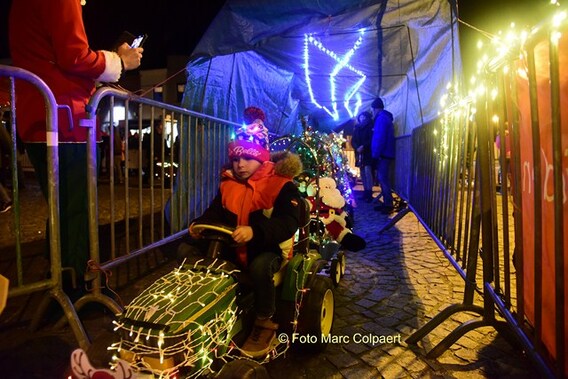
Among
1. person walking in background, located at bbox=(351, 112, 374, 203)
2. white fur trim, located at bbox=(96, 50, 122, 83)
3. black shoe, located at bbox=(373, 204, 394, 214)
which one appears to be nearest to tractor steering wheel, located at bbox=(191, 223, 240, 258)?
white fur trim, located at bbox=(96, 50, 122, 83)

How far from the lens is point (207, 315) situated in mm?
2000

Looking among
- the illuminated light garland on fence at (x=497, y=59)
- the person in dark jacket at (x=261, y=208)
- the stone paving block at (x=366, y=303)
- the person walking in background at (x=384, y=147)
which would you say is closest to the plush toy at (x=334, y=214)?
the stone paving block at (x=366, y=303)

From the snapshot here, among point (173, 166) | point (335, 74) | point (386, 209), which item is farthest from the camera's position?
point (335, 74)

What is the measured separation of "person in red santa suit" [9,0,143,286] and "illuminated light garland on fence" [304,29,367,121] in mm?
5509

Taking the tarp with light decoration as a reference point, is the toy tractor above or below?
below

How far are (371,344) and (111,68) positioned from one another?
114 inches

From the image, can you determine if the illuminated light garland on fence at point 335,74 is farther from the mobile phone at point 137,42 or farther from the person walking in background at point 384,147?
the mobile phone at point 137,42

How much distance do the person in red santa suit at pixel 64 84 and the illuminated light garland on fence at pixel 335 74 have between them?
5509mm

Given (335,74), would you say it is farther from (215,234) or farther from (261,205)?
(215,234)

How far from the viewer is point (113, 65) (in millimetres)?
3109

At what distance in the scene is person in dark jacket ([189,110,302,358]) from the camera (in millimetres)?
2531

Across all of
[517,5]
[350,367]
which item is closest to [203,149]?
[350,367]

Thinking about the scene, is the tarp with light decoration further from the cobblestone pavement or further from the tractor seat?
the tractor seat

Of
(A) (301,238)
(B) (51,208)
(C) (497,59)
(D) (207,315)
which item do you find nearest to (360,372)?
(A) (301,238)
